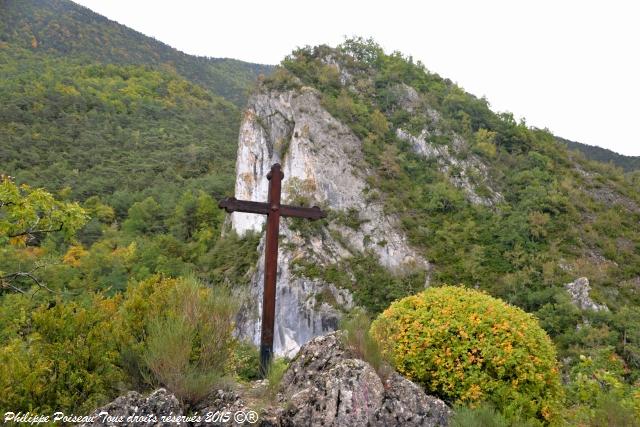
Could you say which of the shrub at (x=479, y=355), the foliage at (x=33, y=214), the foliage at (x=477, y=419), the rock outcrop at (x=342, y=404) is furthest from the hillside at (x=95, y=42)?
the foliage at (x=477, y=419)

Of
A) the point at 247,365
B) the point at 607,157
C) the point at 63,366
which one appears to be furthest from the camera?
the point at 607,157

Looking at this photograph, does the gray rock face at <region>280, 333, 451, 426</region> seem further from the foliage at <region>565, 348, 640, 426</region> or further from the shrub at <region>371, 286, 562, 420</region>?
the foliage at <region>565, 348, 640, 426</region>

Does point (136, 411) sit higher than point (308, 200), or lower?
higher

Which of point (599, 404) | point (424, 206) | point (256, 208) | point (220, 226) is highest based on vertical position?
point (256, 208)

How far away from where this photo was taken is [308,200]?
27906 millimetres

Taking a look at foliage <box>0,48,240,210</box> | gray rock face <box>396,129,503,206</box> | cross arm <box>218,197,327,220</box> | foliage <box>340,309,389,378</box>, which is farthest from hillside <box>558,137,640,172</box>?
foliage <box>340,309,389,378</box>

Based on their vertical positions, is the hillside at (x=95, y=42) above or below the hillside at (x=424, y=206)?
above

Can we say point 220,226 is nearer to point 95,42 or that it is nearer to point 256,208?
point 256,208

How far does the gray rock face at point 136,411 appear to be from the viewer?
296 cm

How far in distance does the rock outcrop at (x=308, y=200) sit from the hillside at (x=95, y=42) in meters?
54.0

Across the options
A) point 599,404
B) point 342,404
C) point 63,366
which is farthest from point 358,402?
point 599,404

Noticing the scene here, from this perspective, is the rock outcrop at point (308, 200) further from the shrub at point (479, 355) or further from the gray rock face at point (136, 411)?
the gray rock face at point (136, 411)

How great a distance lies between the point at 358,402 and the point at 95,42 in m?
108

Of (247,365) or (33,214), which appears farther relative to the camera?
(247,365)
